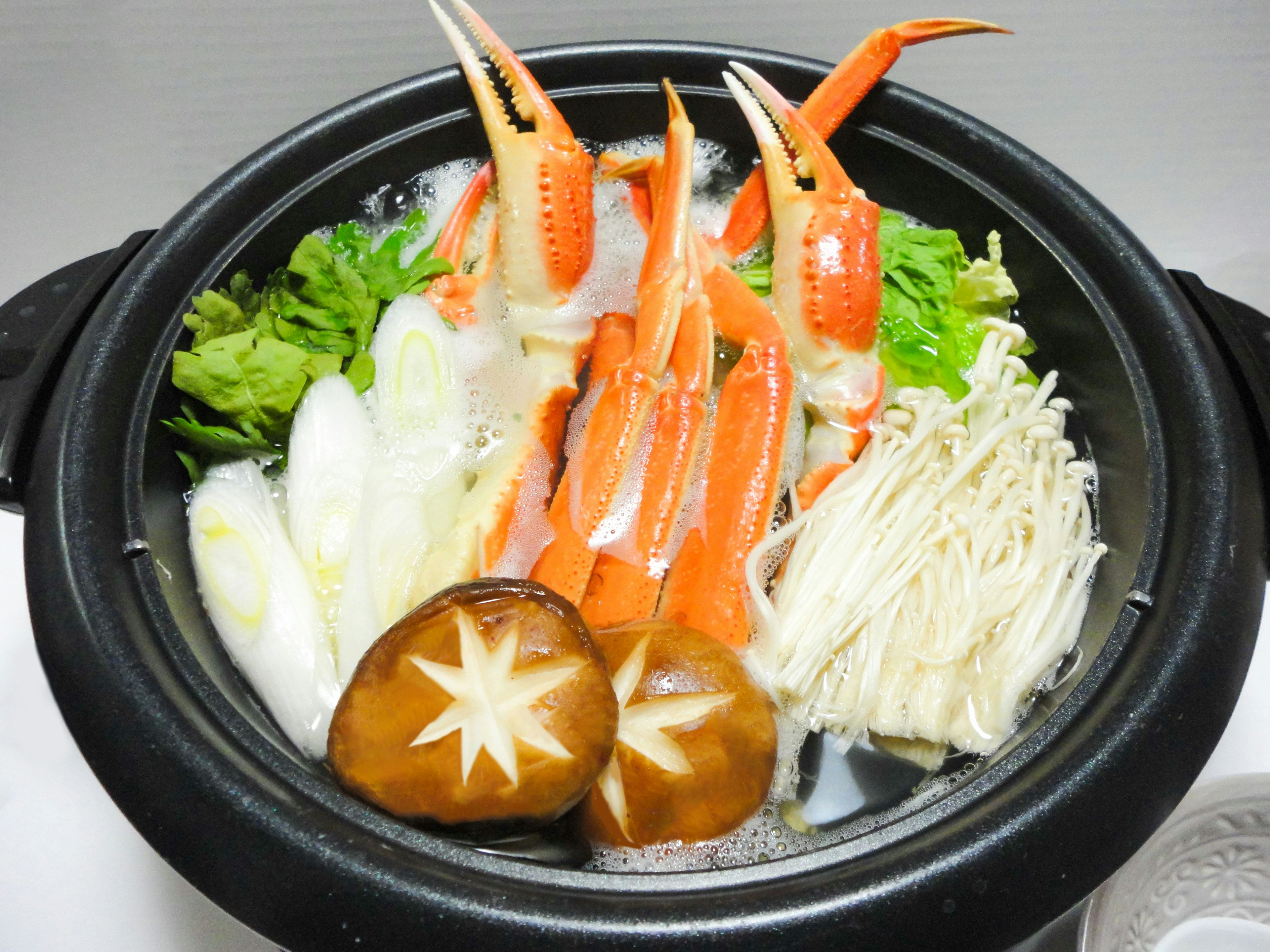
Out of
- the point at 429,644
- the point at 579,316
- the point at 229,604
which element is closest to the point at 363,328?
the point at 579,316

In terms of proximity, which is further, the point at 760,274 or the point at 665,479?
the point at 760,274

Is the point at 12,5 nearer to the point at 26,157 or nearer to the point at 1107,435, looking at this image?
the point at 26,157

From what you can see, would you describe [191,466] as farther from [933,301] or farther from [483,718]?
[933,301]

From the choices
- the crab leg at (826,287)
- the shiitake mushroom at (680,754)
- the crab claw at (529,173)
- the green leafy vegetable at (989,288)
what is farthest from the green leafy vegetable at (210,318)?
the green leafy vegetable at (989,288)

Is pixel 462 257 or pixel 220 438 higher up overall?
pixel 462 257

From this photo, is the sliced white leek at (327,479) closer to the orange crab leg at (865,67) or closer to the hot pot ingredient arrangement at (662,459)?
the hot pot ingredient arrangement at (662,459)

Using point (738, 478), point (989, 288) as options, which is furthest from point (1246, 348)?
point (738, 478)
